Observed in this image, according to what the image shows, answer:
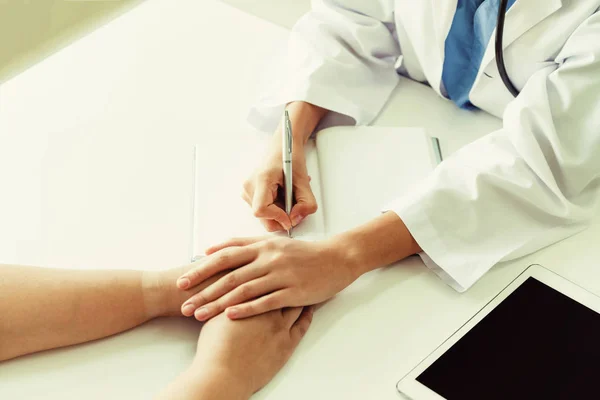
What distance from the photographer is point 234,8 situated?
3.76 feet

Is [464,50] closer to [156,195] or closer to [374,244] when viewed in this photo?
[374,244]

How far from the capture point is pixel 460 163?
78 cm

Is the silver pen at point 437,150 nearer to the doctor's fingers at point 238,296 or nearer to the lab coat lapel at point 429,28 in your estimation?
the lab coat lapel at point 429,28

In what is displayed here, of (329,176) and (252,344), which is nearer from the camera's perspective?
Result: (252,344)

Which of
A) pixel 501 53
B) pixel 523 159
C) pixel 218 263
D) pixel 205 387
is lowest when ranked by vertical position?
pixel 205 387

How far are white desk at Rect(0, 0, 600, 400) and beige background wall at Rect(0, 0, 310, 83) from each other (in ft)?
0.07

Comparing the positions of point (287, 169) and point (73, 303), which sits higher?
point (287, 169)

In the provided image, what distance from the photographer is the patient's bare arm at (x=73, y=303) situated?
61 centimetres

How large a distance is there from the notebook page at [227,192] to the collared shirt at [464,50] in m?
0.24

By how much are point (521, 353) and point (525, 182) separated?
0.75 feet

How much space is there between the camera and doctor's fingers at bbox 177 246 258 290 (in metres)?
0.67

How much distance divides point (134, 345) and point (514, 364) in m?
0.36

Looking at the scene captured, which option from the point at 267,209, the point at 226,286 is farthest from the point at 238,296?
the point at 267,209

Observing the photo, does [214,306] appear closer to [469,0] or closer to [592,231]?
[592,231]
